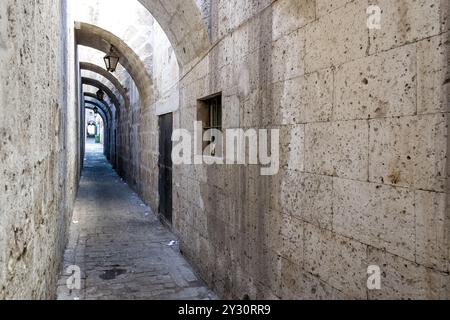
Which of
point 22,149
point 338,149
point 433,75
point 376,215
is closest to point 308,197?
point 338,149

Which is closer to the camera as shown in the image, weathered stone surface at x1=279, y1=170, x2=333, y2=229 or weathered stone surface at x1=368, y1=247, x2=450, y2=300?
weathered stone surface at x1=368, y1=247, x2=450, y2=300

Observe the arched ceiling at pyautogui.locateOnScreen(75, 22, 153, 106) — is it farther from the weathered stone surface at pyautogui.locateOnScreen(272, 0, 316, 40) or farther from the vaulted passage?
the weathered stone surface at pyautogui.locateOnScreen(272, 0, 316, 40)

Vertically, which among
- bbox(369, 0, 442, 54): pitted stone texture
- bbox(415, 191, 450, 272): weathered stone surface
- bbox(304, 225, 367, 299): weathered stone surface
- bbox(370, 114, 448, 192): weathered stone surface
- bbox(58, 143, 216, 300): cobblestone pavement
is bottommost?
bbox(58, 143, 216, 300): cobblestone pavement

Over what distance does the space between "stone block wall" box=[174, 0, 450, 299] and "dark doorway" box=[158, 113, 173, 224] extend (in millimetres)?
3382

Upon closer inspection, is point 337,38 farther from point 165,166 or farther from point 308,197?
point 165,166

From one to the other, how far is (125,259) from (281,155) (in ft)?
11.3

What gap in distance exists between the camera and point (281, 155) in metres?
2.81

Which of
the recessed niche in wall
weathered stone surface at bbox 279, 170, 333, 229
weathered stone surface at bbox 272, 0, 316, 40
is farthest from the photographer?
the recessed niche in wall

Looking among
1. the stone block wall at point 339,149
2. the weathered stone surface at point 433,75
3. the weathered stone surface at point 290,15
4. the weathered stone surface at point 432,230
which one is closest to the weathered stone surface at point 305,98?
the stone block wall at point 339,149

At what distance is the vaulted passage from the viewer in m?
1.62

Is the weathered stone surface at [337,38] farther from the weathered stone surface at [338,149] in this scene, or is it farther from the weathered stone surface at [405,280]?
the weathered stone surface at [405,280]

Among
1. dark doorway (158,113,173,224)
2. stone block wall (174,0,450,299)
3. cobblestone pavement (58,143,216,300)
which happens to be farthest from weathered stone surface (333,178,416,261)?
dark doorway (158,113,173,224)

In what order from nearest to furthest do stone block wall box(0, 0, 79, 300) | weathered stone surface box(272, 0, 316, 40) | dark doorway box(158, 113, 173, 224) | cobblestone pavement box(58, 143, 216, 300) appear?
1. stone block wall box(0, 0, 79, 300)
2. weathered stone surface box(272, 0, 316, 40)
3. cobblestone pavement box(58, 143, 216, 300)
4. dark doorway box(158, 113, 173, 224)

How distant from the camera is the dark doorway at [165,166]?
23.3 feet
